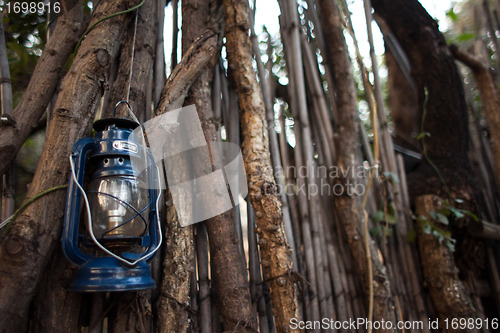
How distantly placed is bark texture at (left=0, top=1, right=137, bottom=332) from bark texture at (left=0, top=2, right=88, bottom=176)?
12 cm

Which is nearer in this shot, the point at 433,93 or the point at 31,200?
the point at 31,200

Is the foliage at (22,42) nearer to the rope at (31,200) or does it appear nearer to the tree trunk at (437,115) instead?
the rope at (31,200)

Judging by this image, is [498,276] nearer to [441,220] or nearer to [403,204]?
[441,220]

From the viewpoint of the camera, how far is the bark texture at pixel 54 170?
0.80 m

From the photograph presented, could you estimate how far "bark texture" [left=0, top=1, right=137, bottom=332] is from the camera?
796 millimetres

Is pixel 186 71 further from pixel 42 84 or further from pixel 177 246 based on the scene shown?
pixel 177 246

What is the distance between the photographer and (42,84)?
3.65 ft

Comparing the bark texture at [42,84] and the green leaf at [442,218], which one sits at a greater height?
the bark texture at [42,84]

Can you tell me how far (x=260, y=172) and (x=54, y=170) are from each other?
663 millimetres

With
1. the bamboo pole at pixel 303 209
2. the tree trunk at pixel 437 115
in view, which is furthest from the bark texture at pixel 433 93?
the bamboo pole at pixel 303 209

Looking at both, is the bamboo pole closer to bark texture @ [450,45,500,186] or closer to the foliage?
the foliage

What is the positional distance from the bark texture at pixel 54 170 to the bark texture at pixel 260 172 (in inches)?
17.0

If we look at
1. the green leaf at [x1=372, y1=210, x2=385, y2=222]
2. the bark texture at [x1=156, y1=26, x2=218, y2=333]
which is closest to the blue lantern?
the bark texture at [x1=156, y1=26, x2=218, y2=333]

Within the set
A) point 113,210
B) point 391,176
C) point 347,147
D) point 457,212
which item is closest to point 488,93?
point 457,212
